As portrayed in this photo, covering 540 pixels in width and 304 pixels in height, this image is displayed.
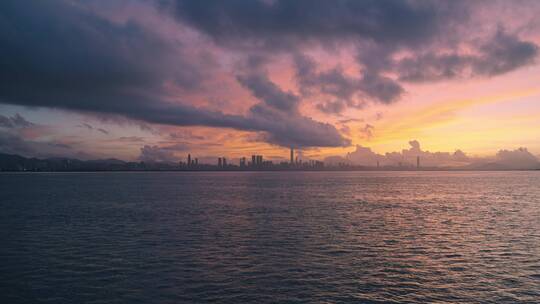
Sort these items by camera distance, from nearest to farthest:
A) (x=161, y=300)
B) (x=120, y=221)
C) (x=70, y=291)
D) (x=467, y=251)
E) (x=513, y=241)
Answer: (x=161, y=300) < (x=70, y=291) < (x=467, y=251) < (x=513, y=241) < (x=120, y=221)

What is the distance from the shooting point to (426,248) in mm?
46125

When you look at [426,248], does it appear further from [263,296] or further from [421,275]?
[263,296]

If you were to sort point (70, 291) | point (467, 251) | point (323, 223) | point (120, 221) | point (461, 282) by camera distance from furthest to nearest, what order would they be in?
point (120, 221) → point (323, 223) → point (467, 251) → point (461, 282) → point (70, 291)

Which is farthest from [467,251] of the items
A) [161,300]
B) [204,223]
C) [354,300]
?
[204,223]

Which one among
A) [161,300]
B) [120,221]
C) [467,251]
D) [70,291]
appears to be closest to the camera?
[161,300]

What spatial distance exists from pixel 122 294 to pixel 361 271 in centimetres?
2134

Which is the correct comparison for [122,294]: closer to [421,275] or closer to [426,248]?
[421,275]

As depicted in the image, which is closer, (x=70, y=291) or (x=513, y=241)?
(x=70, y=291)

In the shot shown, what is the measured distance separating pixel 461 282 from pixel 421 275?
334cm

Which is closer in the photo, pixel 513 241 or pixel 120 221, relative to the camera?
pixel 513 241

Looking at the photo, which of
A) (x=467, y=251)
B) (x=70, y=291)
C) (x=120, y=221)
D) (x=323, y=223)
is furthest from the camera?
(x=120, y=221)

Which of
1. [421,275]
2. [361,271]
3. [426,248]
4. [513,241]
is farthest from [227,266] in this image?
[513,241]

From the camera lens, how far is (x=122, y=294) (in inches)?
1147

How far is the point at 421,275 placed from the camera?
34406mm
